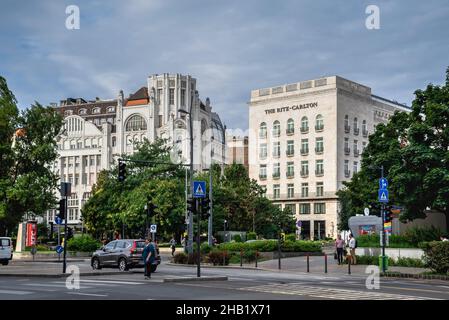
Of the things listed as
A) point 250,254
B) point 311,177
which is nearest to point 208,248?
point 250,254

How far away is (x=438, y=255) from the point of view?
30.9 meters

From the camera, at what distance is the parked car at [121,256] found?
33.6 meters

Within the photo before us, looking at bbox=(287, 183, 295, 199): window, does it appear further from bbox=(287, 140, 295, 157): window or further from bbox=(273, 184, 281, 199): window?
bbox=(287, 140, 295, 157): window

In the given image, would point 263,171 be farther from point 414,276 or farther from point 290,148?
point 414,276

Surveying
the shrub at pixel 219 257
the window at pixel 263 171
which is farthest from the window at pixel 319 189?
the shrub at pixel 219 257

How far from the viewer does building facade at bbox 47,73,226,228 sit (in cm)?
12094

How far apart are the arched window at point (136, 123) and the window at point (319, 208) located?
4029cm

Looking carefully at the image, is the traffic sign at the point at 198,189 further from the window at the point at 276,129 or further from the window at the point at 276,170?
the window at the point at 276,170

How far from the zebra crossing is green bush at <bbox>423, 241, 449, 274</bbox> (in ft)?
32.7

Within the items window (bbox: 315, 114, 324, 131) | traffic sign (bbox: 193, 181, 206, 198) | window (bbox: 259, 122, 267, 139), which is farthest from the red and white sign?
window (bbox: 259, 122, 267, 139)

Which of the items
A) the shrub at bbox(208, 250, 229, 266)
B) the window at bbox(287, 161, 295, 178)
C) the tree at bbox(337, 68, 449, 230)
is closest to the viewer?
the shrub at bbox(208, 250, 229, 266)

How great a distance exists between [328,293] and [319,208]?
7719 centimetres

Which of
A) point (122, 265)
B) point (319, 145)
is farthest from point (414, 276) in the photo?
point (319, 145)

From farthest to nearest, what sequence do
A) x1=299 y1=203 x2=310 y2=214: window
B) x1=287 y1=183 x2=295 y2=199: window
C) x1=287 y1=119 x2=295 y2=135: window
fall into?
1. x1=287 y1=183 x2=295 y2=199: window
2. x1=287 y1=119 x2=295 y2=135: window
3. x1=299 y1=203 x2=310 y2=214: window
